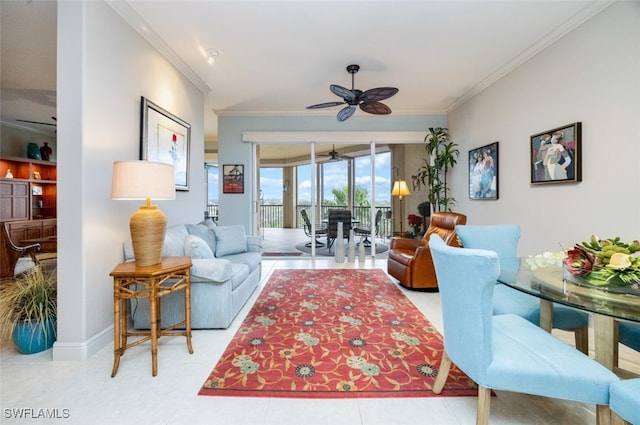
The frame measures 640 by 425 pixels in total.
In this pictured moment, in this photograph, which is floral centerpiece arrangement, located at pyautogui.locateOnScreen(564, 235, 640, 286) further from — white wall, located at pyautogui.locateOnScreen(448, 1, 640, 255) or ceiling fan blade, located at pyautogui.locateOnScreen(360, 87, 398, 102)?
ceiling fan blade, located at pyautogui.locateOnScreen(360, 87, 398, 102)

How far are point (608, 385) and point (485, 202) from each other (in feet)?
11.3

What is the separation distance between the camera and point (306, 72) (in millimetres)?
3709

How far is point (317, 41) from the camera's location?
2957 mm

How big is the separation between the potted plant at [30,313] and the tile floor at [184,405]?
0.17 m

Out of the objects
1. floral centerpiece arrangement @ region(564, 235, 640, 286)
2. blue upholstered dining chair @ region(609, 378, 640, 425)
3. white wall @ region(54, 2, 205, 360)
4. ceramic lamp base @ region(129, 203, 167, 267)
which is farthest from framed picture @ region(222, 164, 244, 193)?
blue upholstered dining chair @ region(609, 378, 640, 425)

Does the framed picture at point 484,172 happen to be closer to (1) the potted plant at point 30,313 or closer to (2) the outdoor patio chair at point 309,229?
(2) the outdoor patio chair at point 309,229

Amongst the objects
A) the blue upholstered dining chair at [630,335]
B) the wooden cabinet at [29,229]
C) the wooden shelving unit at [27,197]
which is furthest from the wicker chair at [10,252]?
the blue upholstered dining chair at [630,335]

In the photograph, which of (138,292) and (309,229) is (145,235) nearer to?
(138,292)

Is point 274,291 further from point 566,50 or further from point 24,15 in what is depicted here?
point 566,50

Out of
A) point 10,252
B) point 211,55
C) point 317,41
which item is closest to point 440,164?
point 317,41

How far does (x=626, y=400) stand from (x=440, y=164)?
4411mm

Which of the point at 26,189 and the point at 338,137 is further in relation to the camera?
the point at 26,189

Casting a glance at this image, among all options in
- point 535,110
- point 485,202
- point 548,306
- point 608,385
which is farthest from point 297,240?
point 608,385

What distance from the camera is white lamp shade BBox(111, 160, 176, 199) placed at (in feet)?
6.14
